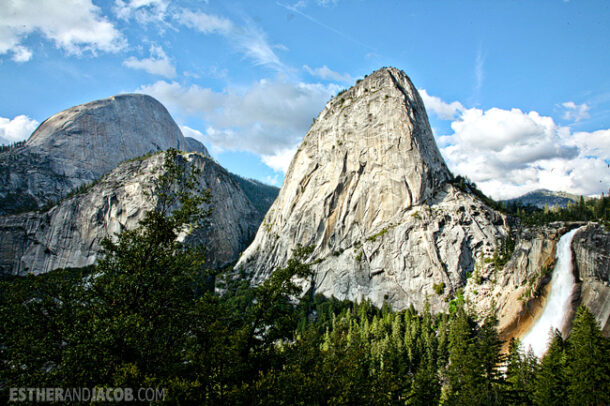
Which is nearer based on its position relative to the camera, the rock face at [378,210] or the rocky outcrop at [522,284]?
the rocky outcrop at [522,284]

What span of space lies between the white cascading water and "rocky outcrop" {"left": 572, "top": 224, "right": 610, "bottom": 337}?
1.18 m

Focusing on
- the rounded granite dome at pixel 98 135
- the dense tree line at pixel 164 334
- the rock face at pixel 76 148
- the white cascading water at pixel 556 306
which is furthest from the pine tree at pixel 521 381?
the rounded granite dome at pixel 98 135

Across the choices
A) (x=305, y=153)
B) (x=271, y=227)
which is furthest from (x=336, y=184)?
(x=271, y=227)

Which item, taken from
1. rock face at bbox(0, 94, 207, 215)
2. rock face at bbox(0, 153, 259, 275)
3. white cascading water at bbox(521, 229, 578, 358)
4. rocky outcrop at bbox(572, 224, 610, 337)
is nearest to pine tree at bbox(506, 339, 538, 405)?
white cascading water at bbox(521, 229, 578, 358)

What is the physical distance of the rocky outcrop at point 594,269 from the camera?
3628 cm

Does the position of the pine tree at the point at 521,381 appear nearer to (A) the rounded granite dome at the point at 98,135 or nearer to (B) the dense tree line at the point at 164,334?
(B) the dense tree line at the point at 164,334

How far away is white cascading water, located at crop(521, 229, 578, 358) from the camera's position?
3984 centimetres

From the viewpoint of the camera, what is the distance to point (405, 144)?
77188 mm

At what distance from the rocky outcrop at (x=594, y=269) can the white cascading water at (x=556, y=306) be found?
1.18m

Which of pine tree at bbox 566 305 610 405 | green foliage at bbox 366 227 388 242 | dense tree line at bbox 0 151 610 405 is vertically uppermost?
green foliage at bbox 366 227 388 242

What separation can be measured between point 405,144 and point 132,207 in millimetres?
82666

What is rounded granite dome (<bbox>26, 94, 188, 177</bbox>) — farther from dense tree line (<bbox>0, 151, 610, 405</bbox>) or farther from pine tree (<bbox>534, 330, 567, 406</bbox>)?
pine tree (<bbox>534, 330, 567, 406</bbox>)

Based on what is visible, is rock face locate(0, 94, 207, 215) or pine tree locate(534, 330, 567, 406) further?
rock face locate(0, 94, 207, 215)

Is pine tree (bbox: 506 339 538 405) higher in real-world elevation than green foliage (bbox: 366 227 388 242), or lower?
lower
